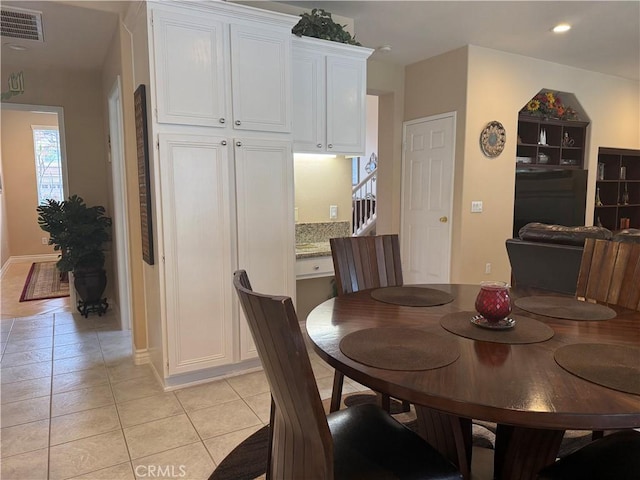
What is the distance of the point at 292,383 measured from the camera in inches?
39.8

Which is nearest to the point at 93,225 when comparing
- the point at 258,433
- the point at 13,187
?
the point at 258,433

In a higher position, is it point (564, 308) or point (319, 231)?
point (319, 231)

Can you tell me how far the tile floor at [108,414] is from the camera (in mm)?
1957

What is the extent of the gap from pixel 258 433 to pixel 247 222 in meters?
1.29

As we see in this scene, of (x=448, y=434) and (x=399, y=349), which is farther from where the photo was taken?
(x=448, y=434)

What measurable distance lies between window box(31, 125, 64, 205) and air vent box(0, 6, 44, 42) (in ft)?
16.1

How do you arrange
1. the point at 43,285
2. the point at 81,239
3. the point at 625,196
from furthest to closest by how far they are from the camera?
the point at 625,196
the point at 43,285
the point at 81,239

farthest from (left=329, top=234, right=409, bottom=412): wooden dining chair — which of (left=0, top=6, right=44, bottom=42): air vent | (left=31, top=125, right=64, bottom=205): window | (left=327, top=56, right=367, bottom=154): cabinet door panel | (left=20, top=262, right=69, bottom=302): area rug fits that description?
(left=31, top=125, right=64, bottom=205): window

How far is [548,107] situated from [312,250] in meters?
3.67

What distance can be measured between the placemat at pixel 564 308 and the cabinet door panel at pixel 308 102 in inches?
76.9

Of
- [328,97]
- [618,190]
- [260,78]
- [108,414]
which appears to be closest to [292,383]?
[108,414]

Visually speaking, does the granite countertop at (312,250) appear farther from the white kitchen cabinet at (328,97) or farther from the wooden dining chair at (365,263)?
the wooden dining chair at (365,263)

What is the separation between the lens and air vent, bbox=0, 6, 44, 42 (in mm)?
2805

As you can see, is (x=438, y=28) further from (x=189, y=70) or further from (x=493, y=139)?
(x=189, y=70)
